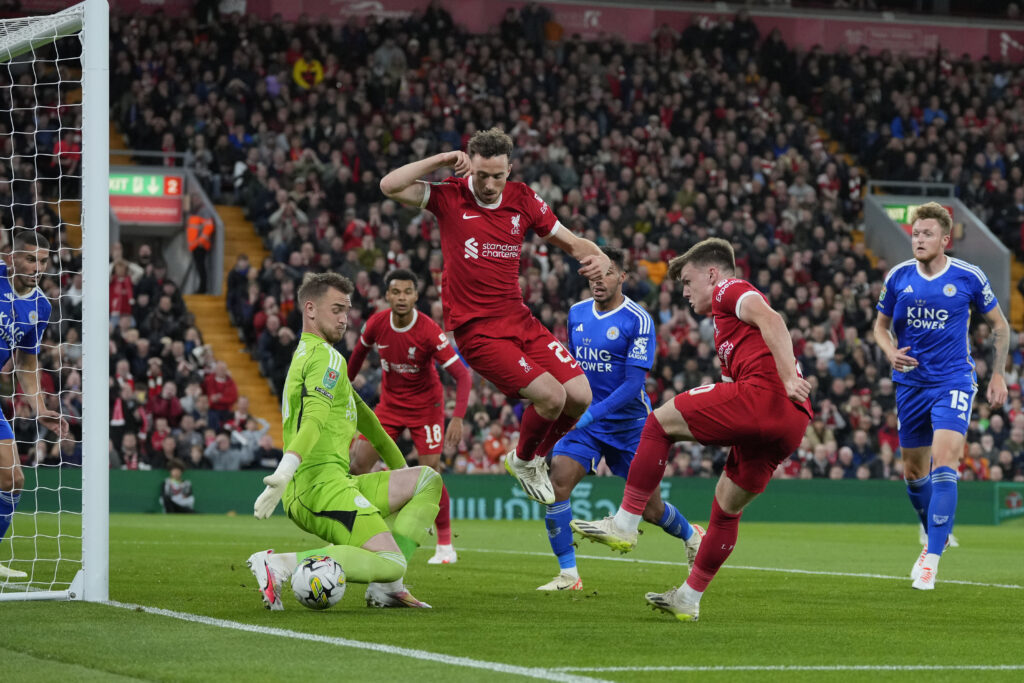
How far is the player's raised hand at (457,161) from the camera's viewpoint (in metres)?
8.41

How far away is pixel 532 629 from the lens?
24.6ft

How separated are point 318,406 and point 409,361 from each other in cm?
529

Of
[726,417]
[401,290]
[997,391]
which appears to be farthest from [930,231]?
[401,290]

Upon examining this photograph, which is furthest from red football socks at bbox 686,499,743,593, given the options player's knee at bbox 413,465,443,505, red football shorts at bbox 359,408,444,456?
red football shorts at bbox 359,408,444,456

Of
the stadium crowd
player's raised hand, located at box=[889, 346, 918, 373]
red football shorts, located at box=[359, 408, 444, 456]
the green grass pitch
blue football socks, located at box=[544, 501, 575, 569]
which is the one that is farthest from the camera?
the stadium crowd

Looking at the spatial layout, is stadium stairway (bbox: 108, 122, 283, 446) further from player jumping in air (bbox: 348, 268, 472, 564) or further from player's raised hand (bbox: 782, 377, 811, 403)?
player's raised hand (bbox: 782, 377, 811, 403)

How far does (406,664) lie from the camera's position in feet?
19.9

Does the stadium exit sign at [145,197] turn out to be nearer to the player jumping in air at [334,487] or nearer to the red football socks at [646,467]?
the player jumping in air at [334,487]

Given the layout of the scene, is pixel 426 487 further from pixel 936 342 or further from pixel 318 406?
pixel 936 342

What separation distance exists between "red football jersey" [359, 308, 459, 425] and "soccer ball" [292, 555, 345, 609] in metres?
5.25

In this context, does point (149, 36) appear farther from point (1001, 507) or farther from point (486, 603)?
point (486, 603)

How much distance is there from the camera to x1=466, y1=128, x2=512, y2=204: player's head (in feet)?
29.3

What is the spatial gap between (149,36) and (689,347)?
12125 mm

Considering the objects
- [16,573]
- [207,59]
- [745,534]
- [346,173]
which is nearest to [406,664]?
[16,573]
